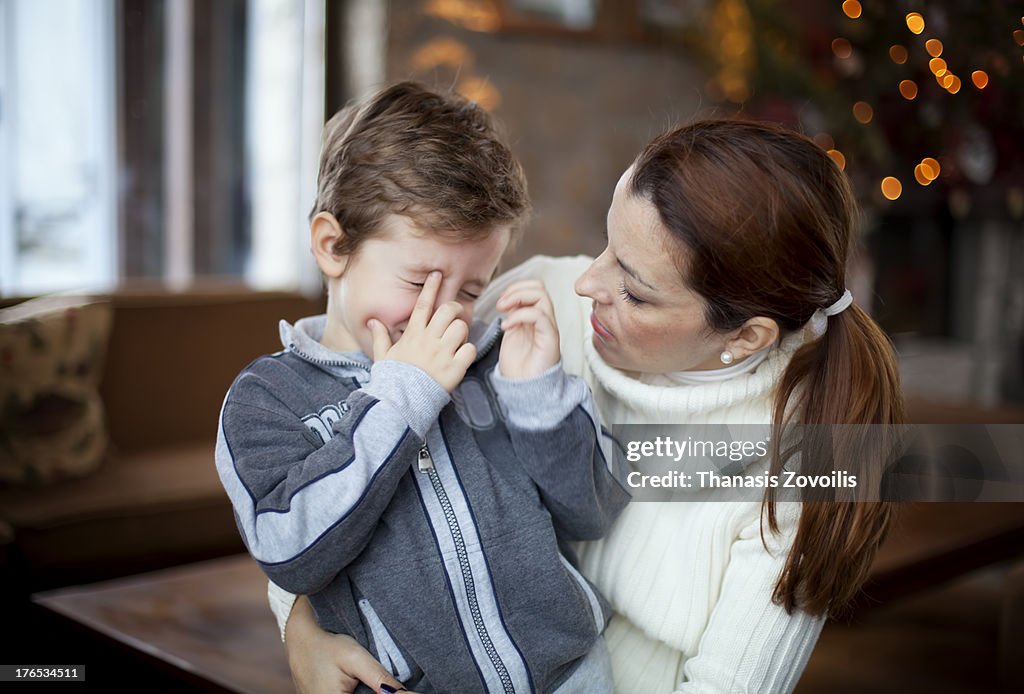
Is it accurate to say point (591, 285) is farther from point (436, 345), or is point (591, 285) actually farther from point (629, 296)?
point (436, 345)

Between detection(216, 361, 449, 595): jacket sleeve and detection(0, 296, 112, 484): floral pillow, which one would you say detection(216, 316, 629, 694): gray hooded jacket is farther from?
detection(0, 296, 112, 484): floral pillow

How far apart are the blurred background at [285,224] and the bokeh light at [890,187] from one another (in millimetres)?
18

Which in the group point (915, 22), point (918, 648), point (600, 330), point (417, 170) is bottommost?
point (918, 648)

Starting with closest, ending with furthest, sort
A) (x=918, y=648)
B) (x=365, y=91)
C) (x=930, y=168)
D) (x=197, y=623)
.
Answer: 1. (x=197, y=623)
2. (x=918, y=648)
3. (x=365, y=91)
4. (x=930, y=168)

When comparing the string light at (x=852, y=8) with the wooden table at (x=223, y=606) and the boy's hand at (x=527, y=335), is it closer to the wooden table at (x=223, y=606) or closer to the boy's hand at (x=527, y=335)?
the wooden table at (x=223, y=606)

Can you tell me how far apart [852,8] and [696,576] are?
3516 mm

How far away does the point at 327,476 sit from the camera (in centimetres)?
94

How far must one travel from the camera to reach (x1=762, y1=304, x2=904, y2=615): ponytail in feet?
3.40

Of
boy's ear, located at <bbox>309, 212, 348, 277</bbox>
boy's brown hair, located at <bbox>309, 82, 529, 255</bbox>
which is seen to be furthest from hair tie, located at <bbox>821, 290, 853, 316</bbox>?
boy's ear, located at <bbox>309, 212, 348, 277</bbox>

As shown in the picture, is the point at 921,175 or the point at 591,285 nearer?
the point at 591,285

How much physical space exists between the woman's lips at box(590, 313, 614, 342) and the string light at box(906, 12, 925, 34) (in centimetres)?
267

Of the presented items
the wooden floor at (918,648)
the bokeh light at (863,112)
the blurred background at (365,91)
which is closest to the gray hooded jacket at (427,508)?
the wooden floor at (918,648)

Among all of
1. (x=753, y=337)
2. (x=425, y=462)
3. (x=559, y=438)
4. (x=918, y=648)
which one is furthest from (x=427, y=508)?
(x=918, y=648)

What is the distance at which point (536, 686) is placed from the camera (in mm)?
1025
